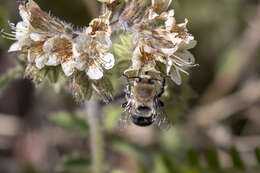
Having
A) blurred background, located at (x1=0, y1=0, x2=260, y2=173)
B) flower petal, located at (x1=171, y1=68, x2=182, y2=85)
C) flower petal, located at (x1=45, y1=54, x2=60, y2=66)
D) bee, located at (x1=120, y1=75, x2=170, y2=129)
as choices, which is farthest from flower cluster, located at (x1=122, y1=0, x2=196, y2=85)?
blurred background, located at (x1=0, y1=0, x2=260, y2=173)

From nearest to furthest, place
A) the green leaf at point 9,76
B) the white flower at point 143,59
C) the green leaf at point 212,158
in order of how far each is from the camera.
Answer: the white flower at point 143,59, the green leaf at point 9,76, the green leaf at point 212,158

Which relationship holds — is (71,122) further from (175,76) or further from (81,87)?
(175,76)

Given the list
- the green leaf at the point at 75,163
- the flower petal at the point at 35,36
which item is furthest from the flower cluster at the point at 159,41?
the green leaf at the point at 75,163

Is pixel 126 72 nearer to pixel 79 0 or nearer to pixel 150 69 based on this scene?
pixel 150 69

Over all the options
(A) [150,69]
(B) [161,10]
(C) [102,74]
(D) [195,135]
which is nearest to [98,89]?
(C) [102,74]

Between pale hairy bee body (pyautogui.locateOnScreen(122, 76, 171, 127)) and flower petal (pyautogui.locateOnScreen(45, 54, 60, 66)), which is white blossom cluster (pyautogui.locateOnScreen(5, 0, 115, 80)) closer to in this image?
flower petal (pyautogui.locateOnScreen(45, 54, 60, 66))

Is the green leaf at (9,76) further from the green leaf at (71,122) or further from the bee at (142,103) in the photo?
the bee at (142,103)
